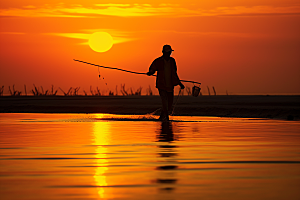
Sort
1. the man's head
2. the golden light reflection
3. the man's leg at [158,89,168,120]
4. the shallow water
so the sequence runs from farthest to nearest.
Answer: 1. the man's head
2. the man's leg at [158,89,168,120]
3. the golden light reflection
4. the shallow water

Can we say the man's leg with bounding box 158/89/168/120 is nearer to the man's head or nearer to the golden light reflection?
the man's head

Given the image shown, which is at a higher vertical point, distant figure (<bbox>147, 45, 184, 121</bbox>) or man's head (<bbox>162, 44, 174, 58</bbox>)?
man's head (<bbox>162, 44, 174, 58</bbox>)

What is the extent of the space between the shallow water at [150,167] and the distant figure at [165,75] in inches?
277

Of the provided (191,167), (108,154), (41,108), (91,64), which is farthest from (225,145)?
(41,108)

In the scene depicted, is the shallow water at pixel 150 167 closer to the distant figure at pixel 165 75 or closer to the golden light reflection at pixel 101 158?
the golden light reflection at pixel 101 158

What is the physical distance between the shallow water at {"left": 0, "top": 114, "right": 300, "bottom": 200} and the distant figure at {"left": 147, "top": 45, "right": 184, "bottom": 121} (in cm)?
705

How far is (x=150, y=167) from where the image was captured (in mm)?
7535

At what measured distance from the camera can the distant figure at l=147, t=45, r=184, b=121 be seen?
19297 millimetres

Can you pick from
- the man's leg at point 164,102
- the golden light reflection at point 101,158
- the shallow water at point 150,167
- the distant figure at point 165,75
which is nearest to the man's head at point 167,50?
the distant figure at point 165,75

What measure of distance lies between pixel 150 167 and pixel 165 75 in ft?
39.0

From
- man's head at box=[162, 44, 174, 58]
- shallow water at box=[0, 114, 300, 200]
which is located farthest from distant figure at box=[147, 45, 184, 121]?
shallow water at box=[0, 114, 300, 200]

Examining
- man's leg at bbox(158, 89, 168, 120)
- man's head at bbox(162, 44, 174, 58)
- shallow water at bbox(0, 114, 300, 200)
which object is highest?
man's head at bbox(162, 44, 174, 58)

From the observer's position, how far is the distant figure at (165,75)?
19297mm

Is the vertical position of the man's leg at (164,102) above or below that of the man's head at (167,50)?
below
